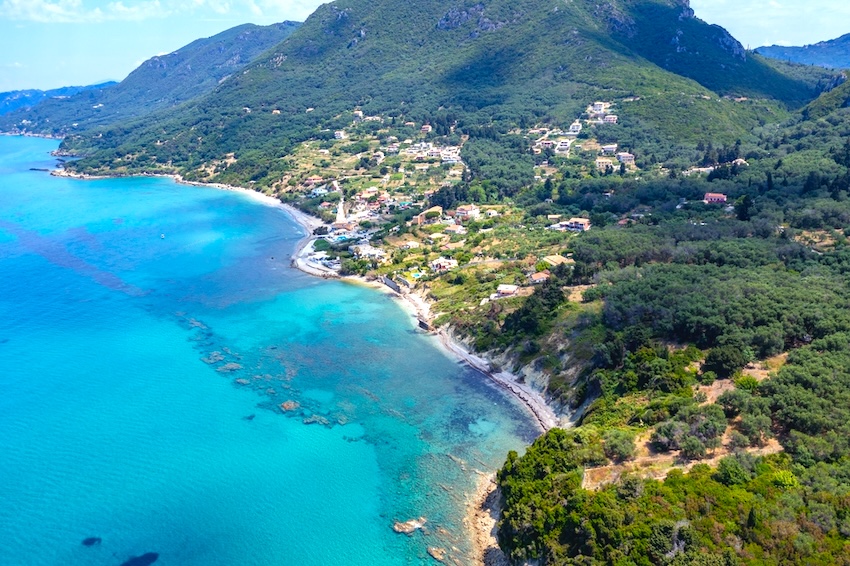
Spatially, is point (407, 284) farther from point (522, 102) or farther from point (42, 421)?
point (522, 102)

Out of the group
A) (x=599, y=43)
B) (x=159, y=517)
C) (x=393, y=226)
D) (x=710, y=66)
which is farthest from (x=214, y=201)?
(x=710, y=66)

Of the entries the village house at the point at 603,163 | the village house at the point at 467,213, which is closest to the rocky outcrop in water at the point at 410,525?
the village house at the point at 467,213

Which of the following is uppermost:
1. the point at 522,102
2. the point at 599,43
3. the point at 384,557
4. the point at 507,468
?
the point at 599,43

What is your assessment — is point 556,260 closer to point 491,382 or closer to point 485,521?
point 491,382

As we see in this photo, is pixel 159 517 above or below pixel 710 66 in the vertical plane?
below

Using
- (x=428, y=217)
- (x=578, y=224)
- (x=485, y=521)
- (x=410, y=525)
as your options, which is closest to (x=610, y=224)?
(x=578, y=224)

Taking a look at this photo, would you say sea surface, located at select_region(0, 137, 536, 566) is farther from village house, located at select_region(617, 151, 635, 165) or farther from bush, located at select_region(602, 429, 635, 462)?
village house, located at select_region(617, 151, 635, 165)
